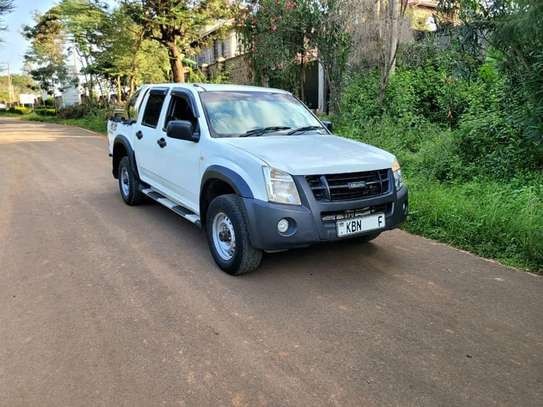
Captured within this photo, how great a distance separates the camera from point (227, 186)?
420 cm

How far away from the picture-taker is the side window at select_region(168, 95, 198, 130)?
4880mm

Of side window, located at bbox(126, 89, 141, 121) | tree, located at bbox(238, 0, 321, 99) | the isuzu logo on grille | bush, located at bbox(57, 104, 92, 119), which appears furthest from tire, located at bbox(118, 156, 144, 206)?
bush, located at bbox(57, 104, 92, 119)

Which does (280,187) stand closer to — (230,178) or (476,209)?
(230,178)

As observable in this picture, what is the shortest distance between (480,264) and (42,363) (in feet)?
13.3

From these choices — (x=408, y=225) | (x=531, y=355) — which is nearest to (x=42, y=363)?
(x=531, y=355)

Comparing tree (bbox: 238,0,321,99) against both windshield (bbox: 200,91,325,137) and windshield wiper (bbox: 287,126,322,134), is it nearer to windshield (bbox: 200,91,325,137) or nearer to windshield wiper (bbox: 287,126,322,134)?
windshield (bbox: 200,91,325,137)

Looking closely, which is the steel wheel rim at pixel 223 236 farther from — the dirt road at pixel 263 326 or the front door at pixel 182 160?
the front door at pixel 182 160

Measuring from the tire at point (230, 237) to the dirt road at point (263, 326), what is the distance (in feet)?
0.48

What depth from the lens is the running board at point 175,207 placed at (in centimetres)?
470

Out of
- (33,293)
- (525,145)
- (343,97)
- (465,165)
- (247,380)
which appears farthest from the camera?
(343,97)

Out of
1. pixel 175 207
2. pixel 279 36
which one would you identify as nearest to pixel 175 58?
pixel 279 36

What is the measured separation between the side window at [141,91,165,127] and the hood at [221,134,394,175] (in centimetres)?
176

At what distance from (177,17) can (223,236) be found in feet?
52.2

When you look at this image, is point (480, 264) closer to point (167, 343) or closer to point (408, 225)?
point (408, 225)
